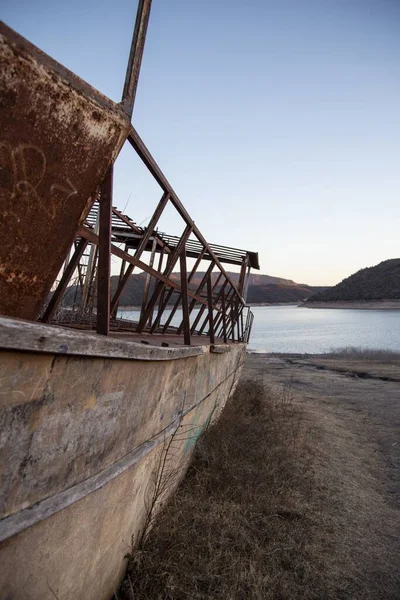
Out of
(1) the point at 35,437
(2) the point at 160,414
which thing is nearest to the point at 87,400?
(1) the point at 35,437

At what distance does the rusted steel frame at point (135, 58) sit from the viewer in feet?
6.36

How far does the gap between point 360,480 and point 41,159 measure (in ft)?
18.5

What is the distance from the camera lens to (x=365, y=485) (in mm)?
5211

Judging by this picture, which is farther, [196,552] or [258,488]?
[258,488]

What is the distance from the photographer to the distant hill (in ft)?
307

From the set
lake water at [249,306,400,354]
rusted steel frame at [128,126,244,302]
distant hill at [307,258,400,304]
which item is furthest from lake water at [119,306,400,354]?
distant hill at [307,258,400,304]

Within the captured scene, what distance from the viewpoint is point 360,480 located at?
17.6 feet

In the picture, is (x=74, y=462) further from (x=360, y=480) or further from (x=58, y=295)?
(x=360, y=480)

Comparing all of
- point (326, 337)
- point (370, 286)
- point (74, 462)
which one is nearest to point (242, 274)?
point (74, 462)

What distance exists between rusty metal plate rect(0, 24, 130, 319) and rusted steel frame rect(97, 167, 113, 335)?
5.0 inches

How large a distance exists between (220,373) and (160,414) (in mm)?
3165

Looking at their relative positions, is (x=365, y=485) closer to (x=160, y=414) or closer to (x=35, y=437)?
(x=160, y=414)

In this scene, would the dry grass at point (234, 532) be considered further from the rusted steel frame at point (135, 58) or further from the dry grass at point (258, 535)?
the rusted steel frame at point (135, 58)

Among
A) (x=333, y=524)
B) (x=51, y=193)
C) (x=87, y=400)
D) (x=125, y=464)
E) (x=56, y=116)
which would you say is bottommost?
(x=333, y=524)
